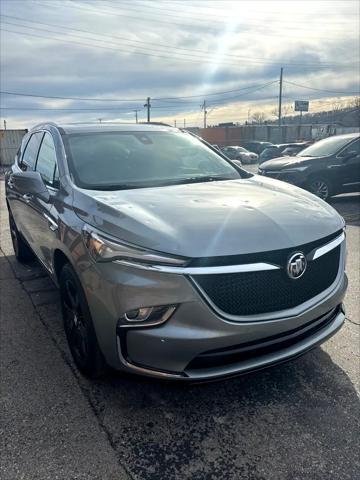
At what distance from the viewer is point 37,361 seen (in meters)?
3.27

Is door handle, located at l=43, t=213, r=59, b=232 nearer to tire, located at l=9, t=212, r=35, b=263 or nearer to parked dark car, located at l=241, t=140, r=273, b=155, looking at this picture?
tire, located at l=9, t=212, r=35, b=263

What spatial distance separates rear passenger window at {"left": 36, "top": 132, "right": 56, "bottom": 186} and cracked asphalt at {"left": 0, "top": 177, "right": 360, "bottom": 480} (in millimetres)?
1438

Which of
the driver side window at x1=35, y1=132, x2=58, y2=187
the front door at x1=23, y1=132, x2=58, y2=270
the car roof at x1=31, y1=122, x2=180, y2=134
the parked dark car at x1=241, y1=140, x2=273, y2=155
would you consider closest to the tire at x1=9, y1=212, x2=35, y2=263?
the front door at x1=23, y1=132, x2=58, y2=270

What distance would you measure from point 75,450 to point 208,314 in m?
1.06

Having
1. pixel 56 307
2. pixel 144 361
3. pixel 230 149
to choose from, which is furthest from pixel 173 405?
pixel 230 149

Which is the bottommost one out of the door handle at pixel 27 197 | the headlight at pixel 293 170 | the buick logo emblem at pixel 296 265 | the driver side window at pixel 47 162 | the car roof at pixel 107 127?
the buick logo emblem at pixel 296 265

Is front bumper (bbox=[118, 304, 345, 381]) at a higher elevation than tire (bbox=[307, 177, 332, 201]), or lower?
lower

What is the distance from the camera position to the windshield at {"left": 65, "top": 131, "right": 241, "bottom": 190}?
334 cm

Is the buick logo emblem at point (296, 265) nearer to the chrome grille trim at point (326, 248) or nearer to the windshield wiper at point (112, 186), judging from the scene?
the chrome grille trim at point (326, 248)

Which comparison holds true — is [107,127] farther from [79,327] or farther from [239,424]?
[239,424]

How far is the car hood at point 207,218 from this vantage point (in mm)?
2287

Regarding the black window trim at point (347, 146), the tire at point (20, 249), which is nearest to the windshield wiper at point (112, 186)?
the tire at point (20, 249)

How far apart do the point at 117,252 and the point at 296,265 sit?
0.99 m

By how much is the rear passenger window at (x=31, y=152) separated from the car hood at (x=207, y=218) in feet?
5.92
